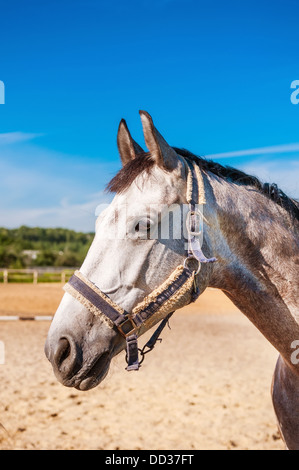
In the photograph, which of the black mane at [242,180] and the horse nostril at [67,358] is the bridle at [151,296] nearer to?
the horse nostril at [67,358]

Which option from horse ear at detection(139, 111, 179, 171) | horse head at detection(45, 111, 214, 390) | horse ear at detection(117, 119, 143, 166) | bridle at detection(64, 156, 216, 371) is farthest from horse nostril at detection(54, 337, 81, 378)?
horse ear at detection(117, 119, 143, 166)

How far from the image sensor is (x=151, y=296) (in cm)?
178

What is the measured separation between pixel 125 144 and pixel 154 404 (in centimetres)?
517

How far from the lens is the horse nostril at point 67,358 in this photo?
1.68 meters

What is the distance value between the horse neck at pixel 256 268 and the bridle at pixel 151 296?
0.50 ft

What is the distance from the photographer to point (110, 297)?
5.67ft

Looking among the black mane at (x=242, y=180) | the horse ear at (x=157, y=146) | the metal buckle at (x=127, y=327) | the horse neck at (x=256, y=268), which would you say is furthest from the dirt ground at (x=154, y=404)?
the black mane at (x=242, y=180)

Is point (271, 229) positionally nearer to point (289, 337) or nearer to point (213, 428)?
point (289, 337)

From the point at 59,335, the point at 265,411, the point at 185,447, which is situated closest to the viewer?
the point at 59,335

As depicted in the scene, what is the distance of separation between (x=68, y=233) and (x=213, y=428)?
65221mm

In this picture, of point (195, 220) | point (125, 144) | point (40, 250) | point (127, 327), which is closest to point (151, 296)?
point (127, 327)

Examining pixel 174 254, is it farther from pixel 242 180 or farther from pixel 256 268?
pixel 242 180

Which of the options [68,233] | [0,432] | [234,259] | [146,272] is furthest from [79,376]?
[68,233]

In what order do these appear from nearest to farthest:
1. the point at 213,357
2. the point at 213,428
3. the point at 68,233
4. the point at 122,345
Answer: the point at 122,345 < the point at 213,428 < the point at 213,357 < the point at 68,233
